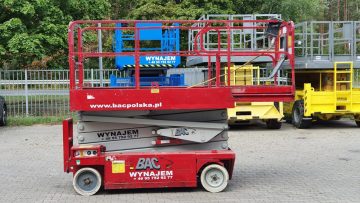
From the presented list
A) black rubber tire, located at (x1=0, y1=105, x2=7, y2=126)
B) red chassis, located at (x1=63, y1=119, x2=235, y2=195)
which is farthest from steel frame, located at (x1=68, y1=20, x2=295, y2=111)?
black rubber tire, located at (x1=0, y1=105, x2=7, y2=126)

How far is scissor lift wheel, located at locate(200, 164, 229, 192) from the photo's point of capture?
317 inches

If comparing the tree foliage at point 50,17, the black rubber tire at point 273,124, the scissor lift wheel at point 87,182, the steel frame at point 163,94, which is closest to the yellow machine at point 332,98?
the black rubber tire at point 273,124

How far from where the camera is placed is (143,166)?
7961mm

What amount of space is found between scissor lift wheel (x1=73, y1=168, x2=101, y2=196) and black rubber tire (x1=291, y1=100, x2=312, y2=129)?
992 cm

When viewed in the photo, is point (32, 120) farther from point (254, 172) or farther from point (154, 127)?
point (154, 127)

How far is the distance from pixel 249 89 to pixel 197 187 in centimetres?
181

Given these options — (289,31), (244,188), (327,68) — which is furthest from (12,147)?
(327,68)

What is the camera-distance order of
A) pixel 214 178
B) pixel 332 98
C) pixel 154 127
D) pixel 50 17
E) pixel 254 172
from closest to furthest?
pixel 214 178 → pixel 154 127 → pixel 254 172 → pixel 332 98 → pixel 50 17

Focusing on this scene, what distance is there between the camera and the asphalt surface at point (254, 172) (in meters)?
7.85

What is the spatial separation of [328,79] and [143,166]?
33.5 feet

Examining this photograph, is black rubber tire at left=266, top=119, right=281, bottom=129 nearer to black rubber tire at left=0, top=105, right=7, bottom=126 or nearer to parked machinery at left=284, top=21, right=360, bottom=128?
parked machinery at left=284, top=21, right=360, bottom=128

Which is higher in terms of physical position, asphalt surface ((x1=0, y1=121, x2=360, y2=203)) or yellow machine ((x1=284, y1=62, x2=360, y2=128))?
yellow machine ((x1=284, y1=62, x2=360, y2=128))

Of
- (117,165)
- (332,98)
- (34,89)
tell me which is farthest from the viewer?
(34,89)

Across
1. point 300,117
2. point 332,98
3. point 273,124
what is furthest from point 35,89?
point 332,98
